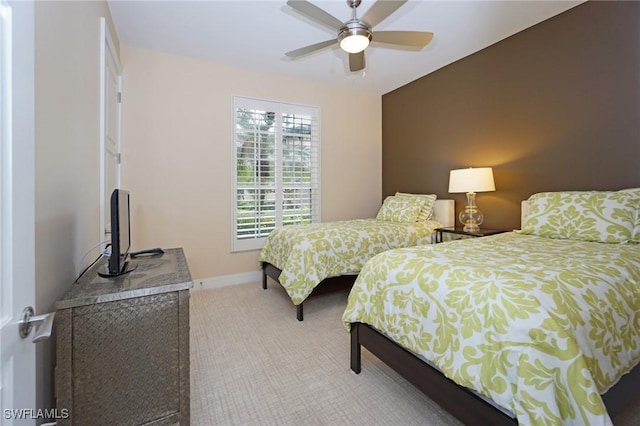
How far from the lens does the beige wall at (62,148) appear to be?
3.66 ft

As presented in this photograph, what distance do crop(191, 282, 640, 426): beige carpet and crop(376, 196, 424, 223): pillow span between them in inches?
61.7

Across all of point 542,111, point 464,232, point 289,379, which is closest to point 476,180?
point 464,232

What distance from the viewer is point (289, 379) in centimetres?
177

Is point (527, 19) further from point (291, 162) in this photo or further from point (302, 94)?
point (291, 162)

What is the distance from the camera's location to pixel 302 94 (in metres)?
3.95

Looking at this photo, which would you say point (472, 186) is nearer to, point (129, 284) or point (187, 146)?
point (129, 284)

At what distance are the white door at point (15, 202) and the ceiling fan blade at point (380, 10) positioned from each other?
5.82 feet

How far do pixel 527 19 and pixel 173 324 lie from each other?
3.79m

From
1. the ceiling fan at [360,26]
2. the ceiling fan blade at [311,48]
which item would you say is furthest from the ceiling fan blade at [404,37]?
the ceiling fan blade at [311,48]

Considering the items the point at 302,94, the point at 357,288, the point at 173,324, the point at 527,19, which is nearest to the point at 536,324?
the point at 357,288

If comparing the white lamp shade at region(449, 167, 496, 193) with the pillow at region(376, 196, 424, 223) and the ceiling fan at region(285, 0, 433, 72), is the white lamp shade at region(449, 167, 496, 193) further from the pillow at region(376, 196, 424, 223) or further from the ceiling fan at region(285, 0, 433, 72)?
the ceiling fan at region(285, 0, 433, 72)

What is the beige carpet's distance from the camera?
58.1 inches

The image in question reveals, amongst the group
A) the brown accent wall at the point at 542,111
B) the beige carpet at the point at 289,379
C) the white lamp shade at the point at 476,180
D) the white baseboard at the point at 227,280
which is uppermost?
the brown accent wall at the point at 542,111

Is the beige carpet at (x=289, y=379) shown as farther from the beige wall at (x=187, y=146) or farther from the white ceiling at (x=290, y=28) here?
the white ceiling at (x=290, y=28)
